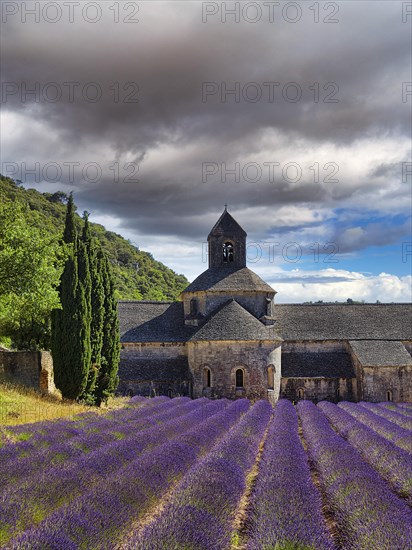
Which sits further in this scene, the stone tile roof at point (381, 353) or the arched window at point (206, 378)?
the stone tile roof at point (381, 353)

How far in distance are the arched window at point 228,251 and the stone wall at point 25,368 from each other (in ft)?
57.4

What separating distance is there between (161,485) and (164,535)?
288 cm

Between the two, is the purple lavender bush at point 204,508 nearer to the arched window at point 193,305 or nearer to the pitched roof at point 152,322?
the pitched roof at point 152,322

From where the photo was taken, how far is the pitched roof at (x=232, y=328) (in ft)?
97.6

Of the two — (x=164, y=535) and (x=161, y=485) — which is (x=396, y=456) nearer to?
(x=161, y=485)

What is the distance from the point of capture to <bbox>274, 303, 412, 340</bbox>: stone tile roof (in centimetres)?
3484

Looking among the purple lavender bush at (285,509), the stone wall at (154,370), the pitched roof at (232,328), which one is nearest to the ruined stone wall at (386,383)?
the pitched roof at (232,328)

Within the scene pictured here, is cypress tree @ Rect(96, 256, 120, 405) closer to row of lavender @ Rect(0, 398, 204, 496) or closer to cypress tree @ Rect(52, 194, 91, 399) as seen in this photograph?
cypress tree @ Rect(52, 194, 91, 399)

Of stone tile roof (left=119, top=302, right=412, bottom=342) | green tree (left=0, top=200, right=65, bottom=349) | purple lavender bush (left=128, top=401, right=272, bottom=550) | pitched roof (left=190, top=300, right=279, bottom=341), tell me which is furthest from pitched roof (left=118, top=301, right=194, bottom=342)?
purple lavender bush (left=128, top=401, right=272, bottom=550)

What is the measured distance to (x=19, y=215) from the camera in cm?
1992

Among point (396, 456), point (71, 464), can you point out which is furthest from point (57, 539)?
point (396, 456)

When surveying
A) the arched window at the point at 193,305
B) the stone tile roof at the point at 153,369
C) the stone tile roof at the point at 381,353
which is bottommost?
the stone tile roof at the point at 153,369

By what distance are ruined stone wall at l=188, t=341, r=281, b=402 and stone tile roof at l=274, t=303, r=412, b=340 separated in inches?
200

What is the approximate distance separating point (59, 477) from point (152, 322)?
88.3ft
